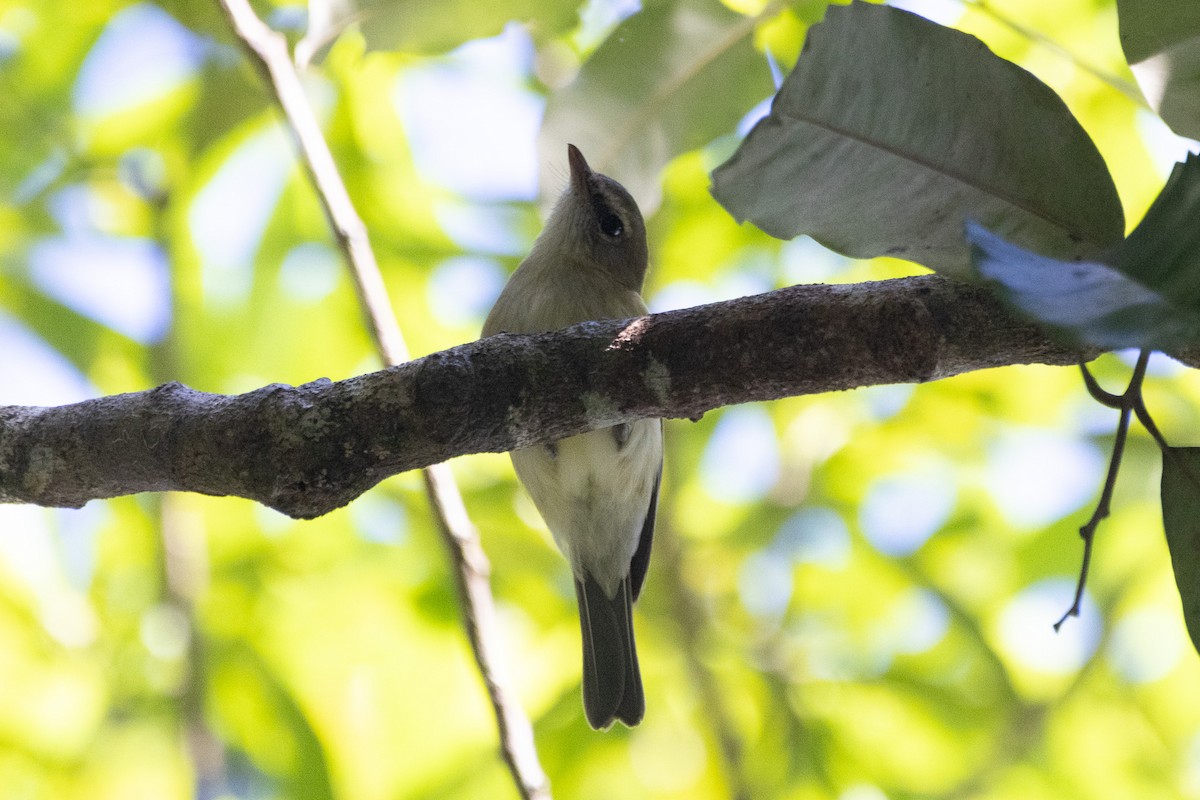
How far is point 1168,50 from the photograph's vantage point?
1.33 m

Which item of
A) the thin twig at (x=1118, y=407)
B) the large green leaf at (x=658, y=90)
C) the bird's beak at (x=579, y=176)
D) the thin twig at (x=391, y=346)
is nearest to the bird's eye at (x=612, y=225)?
the bird's beak at (x=579, y=176)

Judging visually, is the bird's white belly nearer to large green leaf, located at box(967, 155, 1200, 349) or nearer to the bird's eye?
the bird's eye

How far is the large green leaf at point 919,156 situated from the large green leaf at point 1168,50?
18cm

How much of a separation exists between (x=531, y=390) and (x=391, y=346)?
693 mm

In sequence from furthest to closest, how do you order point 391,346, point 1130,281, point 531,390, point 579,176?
point 579,176, point 391,346, point 531,390, point 1130,281

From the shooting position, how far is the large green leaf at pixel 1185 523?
1211 millimetres

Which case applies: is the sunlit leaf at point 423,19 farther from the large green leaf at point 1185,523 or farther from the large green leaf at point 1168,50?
the large green leaf at point 1185,523

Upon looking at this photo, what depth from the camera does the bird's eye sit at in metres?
3.08

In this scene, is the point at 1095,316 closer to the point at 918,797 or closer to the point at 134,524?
the point at 918,797

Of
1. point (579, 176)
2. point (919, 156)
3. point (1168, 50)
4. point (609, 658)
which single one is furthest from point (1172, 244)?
point (579, 176)

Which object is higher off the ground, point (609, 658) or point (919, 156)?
point (919, 156)

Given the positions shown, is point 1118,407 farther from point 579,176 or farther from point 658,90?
point 579,176

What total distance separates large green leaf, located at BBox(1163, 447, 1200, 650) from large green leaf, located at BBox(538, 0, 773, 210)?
3.85ft

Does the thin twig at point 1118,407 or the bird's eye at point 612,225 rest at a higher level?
the thin twig at point 1118,407
